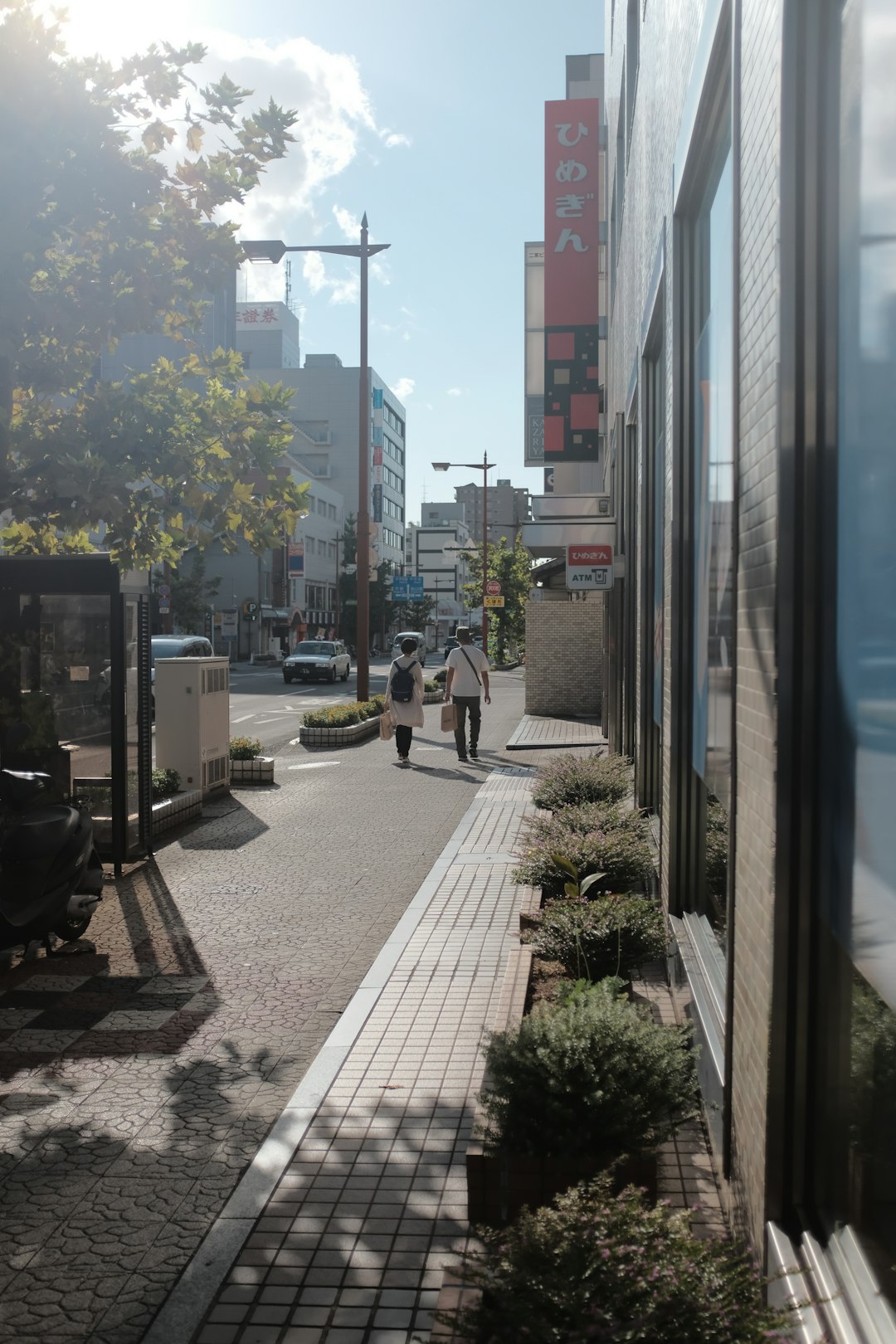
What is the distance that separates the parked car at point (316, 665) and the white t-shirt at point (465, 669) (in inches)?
1107

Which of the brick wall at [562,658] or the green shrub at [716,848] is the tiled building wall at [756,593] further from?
the brick wall at [562,658]

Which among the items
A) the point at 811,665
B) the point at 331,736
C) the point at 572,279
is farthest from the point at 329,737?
the point at 811,665

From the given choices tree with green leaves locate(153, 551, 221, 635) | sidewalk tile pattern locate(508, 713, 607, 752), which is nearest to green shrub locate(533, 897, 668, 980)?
sidewalk tile pattern locate(508, 713, 607, 752)

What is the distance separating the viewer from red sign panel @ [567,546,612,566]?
16172 mm

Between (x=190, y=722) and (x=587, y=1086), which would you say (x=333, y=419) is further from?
(x=587, y=1086)

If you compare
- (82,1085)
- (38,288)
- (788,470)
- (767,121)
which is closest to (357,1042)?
(82,1085)

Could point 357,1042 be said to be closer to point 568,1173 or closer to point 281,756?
point 568,1173

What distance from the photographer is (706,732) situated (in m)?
5.25

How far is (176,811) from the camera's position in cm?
1217

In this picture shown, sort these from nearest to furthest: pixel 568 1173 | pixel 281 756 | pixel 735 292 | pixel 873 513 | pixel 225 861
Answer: pixel 873 513, pixel 568 1173, pixel 735 292, pixel 225 861, pixel 281 756

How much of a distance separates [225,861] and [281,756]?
837cm

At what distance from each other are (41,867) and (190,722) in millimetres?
6247

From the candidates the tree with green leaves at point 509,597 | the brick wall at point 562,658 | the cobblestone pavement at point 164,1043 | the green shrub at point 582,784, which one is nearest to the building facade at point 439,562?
the tree with green leaves at point 509,597

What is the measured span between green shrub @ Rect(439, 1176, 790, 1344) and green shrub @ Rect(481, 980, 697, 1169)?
71cm
